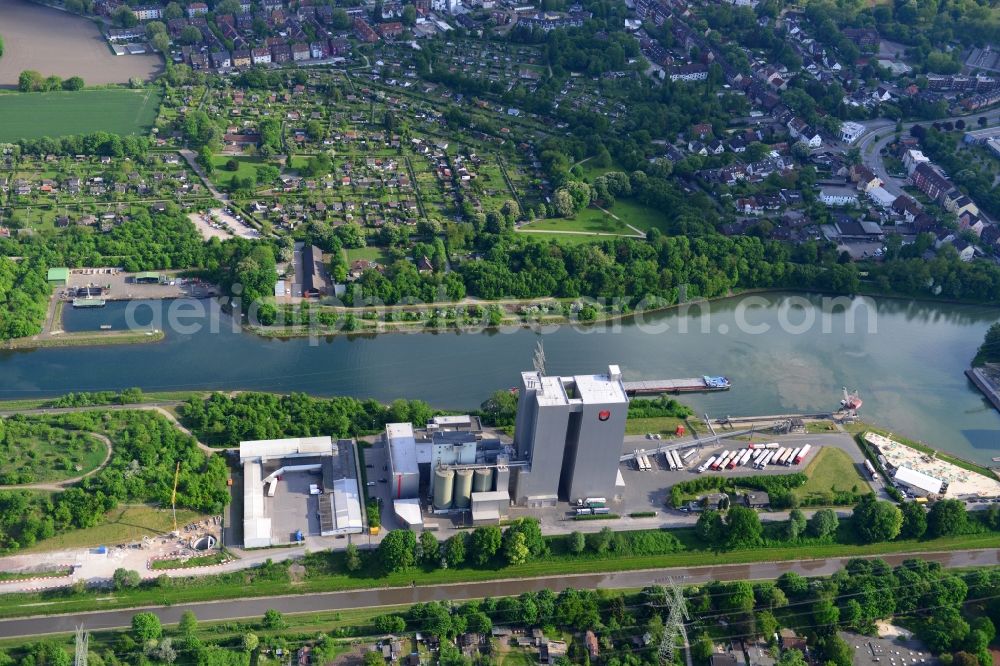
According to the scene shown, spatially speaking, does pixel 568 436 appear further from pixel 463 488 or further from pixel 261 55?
pixel 261 55

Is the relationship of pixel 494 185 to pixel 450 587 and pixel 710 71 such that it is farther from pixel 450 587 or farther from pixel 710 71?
pixel 450 587

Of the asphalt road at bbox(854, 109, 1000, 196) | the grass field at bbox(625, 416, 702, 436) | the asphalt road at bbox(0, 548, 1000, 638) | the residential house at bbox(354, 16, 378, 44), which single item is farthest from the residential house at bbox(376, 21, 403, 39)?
the asphalt road at bbox(0, 548, 1000, 638)

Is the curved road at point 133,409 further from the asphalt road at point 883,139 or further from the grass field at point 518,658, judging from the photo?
the asphalt road at point 883,139

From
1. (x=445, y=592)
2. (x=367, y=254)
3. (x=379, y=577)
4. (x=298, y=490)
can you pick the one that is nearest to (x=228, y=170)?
(x=367, y=254)

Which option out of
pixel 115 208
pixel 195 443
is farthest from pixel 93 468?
pixel 115 208

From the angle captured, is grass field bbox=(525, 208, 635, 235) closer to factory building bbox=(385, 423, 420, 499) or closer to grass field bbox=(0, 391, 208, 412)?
factory building bbox=(385, 423, 420, 499)
